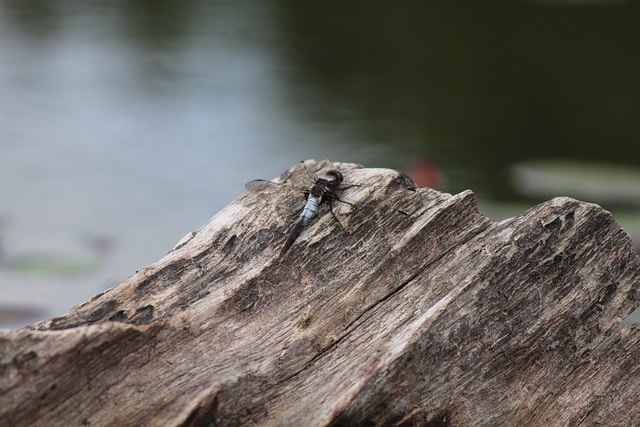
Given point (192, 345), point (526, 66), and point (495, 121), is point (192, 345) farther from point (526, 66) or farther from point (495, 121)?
point (526, 66)

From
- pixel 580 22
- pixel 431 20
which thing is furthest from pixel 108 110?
pixel 580 22

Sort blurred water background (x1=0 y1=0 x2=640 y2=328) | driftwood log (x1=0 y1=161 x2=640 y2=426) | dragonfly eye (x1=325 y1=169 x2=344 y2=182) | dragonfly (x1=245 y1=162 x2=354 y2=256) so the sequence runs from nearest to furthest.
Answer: driftwood log (x1=0 y1=161 x2=640 y2=426)
dragonfly (x1=245 y1=162 x2=354 y2=256)
dragonfly eye (x1=325 y1=169 x2=344 y2=182)
blurred water background (x1=0 y1=0 x2=640 y2=328)

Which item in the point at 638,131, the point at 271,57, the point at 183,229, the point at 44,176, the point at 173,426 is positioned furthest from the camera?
the point at 271,57

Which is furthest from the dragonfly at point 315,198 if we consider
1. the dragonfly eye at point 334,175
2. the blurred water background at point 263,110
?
the blurred water background at point 263,110

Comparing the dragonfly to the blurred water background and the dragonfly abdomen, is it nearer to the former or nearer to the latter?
the dragonfly abdomen

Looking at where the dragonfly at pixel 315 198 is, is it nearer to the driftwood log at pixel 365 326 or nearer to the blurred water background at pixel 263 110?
the driftwood log at pixel 365 326

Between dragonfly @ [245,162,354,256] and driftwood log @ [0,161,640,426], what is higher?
dragonfly @ [245,162,354,256]

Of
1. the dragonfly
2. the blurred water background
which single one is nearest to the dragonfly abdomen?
the dragonfly

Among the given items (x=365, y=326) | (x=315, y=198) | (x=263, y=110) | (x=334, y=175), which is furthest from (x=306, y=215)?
(x=263, y=110)
